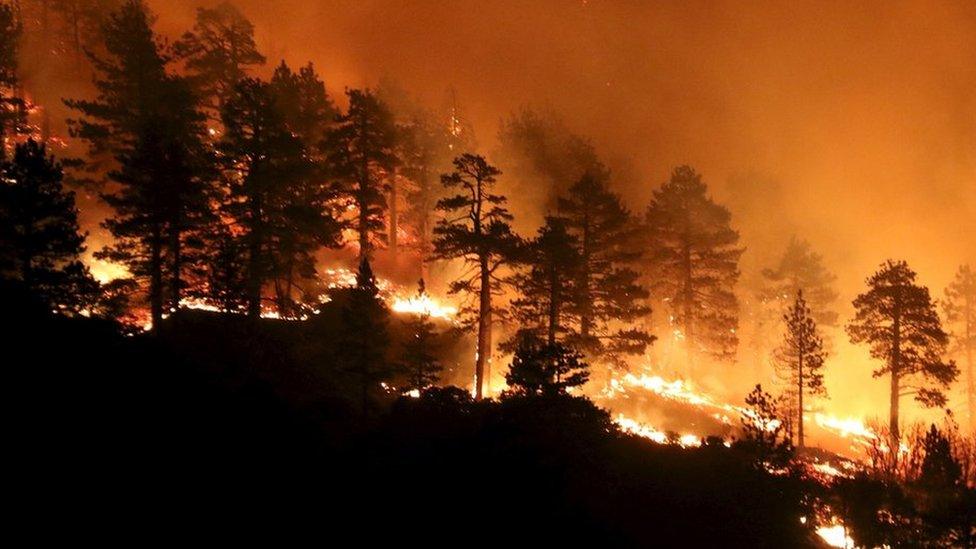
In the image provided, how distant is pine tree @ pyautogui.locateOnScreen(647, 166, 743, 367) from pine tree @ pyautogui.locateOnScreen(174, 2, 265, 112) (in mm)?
34472

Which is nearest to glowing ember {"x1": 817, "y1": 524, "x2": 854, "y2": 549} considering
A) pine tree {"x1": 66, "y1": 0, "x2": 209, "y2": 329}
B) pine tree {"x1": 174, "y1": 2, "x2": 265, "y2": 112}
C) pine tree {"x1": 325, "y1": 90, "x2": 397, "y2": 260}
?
pine tree {"x1": 66, "y1": 0, "x2": 209, "y2": 329}

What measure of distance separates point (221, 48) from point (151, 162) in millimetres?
27070

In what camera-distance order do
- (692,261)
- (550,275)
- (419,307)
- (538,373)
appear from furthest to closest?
(692,261), (419,307), (550,275), (538,373)

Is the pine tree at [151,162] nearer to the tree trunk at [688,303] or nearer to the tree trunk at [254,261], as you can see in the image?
the tree trunk at [254,261]

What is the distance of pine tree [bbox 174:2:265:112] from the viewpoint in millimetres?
45375

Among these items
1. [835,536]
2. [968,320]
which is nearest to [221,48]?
[835,536]

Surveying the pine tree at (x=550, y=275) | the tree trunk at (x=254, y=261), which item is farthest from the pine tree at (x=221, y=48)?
the pine tree at (x=550, y=275)

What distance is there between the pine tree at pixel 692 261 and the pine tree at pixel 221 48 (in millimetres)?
34472

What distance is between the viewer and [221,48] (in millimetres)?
46281

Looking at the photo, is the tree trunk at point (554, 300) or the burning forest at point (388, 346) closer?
the burning forest at point (388, 346)

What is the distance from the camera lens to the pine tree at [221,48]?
149ft

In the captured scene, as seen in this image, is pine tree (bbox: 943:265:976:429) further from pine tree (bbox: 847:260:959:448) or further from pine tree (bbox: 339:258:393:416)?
pine tree (bbox: 339:258:393:416)

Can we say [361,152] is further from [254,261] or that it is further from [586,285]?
[586,285]

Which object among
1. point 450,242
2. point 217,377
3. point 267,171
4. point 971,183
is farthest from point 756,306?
point 971,183
